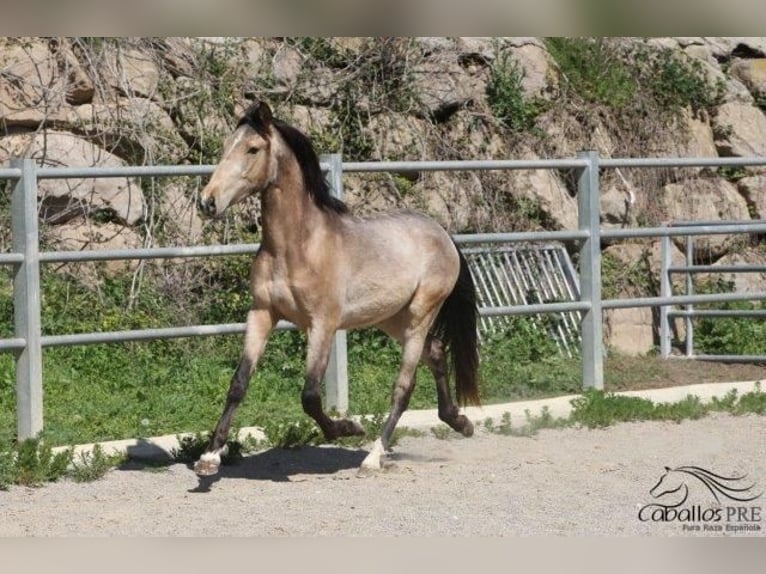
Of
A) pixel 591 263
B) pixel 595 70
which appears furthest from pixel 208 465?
pixel 595 70

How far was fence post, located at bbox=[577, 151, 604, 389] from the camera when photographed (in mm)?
9500

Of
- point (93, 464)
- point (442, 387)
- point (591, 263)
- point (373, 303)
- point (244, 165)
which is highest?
point (244, 165)

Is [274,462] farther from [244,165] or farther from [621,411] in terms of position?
[621,411]

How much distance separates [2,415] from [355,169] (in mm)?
2655

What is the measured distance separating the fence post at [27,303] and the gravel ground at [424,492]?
676 mm

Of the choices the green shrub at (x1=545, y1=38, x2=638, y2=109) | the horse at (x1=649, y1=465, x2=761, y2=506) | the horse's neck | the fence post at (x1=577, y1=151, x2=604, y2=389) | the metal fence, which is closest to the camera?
the horse at (x1=649, y1=465, x2=761, y2=506)

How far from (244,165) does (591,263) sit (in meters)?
3.59

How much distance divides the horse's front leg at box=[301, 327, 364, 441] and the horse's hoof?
0.56 metres

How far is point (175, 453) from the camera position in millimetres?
7344

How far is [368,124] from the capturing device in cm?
1260

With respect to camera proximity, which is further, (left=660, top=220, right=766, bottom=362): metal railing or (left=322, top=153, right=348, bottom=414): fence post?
(left=660, top=220, right=766, bottom=362): metal railing

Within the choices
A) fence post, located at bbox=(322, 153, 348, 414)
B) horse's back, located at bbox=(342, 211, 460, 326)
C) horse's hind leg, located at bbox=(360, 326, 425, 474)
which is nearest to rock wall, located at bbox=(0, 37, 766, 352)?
fence post, located at bbox=(322, 153, 348, 414)

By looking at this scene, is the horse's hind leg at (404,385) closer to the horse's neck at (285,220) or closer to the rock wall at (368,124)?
the horse's neck at (285,220)

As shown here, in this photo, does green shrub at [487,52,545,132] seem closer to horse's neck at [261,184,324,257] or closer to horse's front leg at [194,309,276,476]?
horse's neck at [261,184,324,257]
